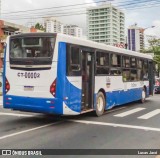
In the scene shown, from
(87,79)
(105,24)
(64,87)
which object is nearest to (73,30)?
(105,24)

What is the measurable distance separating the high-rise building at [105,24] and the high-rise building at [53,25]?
10344 millimetres

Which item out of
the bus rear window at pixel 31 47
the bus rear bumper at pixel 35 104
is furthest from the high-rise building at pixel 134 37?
the bus rear bumper at pixel 35 104

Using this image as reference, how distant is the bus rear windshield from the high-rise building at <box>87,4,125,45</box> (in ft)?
110

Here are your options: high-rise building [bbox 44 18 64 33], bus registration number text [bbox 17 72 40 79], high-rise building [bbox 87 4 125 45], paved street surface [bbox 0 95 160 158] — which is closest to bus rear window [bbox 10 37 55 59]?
bus registration number text [bbox 17 72 40 79]

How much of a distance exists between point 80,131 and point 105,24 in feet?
135

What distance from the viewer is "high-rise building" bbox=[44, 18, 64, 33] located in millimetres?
64988

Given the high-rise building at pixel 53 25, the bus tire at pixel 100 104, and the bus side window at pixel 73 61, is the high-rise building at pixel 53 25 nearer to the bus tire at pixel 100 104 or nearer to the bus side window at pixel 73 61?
the bus tire at pixel 100 104

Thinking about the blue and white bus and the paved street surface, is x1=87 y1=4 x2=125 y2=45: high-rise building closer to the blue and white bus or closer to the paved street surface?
the blue and white bus

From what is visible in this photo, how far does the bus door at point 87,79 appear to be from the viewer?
12.8 meters

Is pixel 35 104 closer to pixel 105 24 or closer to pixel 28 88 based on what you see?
pixel 28 88

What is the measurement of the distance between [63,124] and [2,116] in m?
3.24

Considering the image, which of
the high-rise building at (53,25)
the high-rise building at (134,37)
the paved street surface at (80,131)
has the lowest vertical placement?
the paved street surface at (80,131)

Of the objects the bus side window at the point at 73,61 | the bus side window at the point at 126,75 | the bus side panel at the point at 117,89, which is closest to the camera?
the bus side window at the point at 73,61

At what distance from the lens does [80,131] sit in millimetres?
10555
